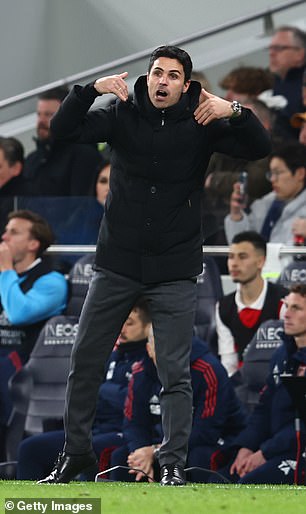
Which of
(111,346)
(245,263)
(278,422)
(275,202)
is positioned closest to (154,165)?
(111,346)

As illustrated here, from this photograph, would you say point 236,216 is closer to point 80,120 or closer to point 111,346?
point 111,346

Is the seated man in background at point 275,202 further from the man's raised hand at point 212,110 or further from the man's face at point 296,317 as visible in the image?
the man's raised hand at point 212,110

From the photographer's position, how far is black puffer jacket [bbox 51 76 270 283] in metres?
6.89

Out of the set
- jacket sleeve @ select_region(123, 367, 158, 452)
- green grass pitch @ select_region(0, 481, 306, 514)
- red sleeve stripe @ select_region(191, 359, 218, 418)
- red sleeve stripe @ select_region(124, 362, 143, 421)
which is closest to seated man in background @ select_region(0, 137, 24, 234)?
red sleeve stripe @ select_region(124, 362, 143, 421)

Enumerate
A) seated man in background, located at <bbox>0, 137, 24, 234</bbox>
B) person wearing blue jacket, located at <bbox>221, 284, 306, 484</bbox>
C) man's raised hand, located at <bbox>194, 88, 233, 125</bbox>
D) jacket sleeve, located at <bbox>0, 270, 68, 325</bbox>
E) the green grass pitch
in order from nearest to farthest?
1. the green grass pitch
2. man's raised hand, located at <bbox>194, 88, 233, 125</bbox>
3. person wearing blue jacket, located at <bbox>221, 284, 306, 484</bbox>
4. jacket sleeve, located at <bbox>0, 270, 68, 325</bbox>
5. seated man in background, located at <bbox>0, 137, 24, 234</bbox>

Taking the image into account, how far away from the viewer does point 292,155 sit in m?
10.8

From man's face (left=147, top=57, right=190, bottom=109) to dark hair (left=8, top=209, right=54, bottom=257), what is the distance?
4042 millimetres

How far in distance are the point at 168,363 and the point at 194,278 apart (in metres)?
0.44

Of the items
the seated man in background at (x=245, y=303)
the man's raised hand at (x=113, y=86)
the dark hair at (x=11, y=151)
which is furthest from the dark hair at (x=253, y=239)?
the man's raised hand at (x=113, y=86)

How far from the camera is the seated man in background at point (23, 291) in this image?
10.6 metres

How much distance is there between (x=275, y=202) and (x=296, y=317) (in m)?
1.68

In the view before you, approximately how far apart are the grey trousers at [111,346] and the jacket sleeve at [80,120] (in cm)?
65

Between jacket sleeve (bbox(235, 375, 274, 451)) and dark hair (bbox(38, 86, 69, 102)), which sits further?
dark hair (bbox(38, 86, 69, 102))

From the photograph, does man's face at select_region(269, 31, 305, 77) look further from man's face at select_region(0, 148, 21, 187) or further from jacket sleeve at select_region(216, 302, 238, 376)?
jacket sleeve at select_region(216, 302, 238, 376)
